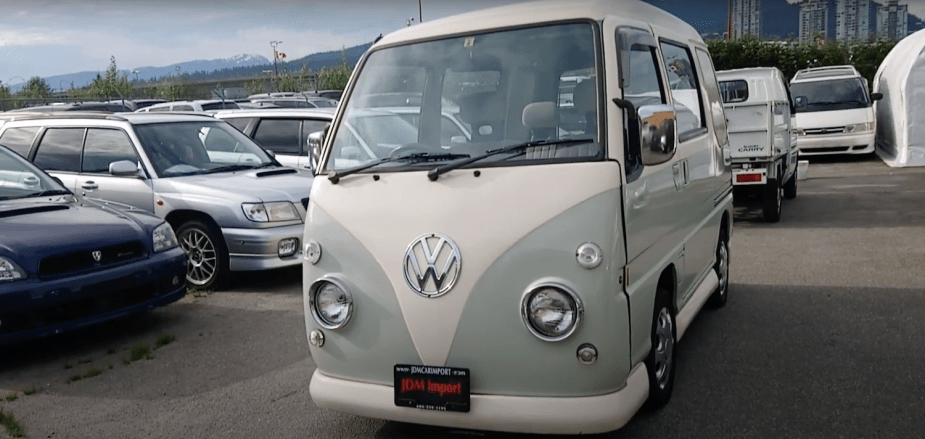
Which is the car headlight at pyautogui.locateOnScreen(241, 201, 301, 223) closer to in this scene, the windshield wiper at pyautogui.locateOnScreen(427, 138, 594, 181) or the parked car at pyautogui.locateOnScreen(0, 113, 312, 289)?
the parked car at pyautogui.locateOnScreen(0, 113, 312, 289)

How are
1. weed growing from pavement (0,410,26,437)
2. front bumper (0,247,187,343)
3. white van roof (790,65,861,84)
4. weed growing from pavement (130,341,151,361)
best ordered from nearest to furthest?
Answer: weed growing from pavement (0,410,26,437)
front bumper (0,247,187,343)
weed growing from pavement (130,341,151,361)
white van roof (790,65,861,84)

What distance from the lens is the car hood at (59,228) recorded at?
19.5 ft

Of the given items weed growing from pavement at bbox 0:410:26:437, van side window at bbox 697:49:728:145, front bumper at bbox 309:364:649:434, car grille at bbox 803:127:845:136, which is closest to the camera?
front bumper at bbox 309:364:649:434

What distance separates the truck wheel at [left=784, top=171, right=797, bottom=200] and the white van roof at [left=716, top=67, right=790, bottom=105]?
1.34 metres

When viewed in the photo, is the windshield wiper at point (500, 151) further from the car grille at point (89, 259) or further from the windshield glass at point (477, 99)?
the car grille at point (89, 259)

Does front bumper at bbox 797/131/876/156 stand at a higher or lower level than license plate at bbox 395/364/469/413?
lower

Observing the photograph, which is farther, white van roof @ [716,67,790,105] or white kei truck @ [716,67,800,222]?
white van roof @ [716,67,790,105]

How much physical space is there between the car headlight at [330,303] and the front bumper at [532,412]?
37 centimetres

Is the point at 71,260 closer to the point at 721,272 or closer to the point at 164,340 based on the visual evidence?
the point at 164,340

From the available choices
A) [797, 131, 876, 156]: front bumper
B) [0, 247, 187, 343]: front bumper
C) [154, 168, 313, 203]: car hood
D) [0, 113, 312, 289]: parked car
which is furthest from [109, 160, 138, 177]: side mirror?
[797, 131, 876, 156]: front bumper

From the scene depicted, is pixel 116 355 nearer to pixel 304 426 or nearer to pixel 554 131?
pixel 304 426

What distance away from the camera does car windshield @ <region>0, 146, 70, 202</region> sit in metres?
7.09

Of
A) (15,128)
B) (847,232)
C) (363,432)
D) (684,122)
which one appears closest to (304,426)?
(363,432)

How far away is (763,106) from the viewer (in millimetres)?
10688
